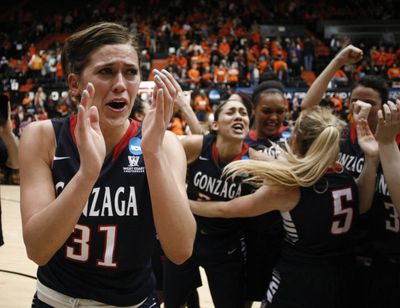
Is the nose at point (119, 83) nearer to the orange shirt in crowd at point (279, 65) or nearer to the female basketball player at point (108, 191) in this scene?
the female basketball player at point (108, 191)

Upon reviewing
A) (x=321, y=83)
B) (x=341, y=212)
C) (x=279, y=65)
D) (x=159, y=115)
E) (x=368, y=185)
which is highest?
(x=279, y=65)

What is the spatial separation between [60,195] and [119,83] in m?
0.42

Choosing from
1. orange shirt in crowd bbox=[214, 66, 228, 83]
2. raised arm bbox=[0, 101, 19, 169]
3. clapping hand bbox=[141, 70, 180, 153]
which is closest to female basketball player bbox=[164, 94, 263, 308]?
raised arm bbox=[0, 101, 19, 169]

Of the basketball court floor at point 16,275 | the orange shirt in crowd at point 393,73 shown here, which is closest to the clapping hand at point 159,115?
the basketball court floor at point 16,275

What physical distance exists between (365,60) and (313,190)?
1620cm

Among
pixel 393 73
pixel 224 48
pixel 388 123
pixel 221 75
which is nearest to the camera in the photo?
pixel 388 123

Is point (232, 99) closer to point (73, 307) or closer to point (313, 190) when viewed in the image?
point (313, 190)

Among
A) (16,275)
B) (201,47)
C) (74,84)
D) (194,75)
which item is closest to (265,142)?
(74,84)

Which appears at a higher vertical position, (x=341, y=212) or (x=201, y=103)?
(x=201, y=103)

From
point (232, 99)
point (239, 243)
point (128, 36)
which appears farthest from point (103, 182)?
point (232, 99)

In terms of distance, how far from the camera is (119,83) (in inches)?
60.1

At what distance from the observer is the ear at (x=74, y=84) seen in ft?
5.37

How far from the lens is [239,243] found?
9.82 ft

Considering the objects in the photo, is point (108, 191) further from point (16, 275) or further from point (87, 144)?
point (16, 275)
